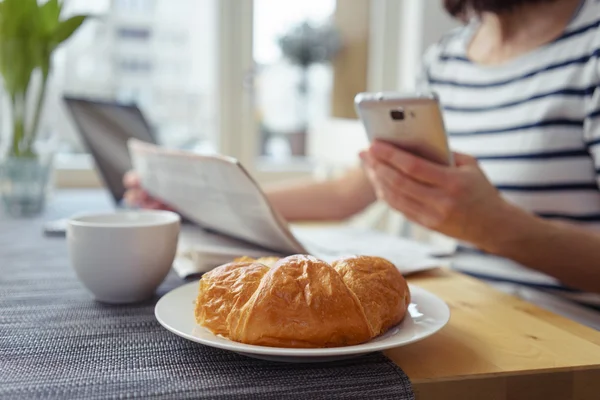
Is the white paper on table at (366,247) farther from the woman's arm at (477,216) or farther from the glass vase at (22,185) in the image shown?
the glass vase at (22,185)

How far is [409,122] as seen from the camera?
67 centimetres

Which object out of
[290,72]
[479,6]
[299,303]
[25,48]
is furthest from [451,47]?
[290,72]

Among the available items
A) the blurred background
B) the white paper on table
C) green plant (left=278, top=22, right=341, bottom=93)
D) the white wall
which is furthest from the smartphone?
green plant (left=278, top=22, right=341, bottom=93)

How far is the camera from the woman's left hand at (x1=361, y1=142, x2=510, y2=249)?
72 cm

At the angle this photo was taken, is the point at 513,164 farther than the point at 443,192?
Yes

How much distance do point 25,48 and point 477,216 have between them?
864mm

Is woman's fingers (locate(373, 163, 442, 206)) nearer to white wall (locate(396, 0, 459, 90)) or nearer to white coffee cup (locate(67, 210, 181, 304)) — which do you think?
white coffee cup (locate(67, 210, 181, 304))

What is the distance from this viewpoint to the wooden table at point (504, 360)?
1.35 ft

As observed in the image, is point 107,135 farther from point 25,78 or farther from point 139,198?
point 139,198

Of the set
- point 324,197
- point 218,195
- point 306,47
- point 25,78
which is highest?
point 306,47

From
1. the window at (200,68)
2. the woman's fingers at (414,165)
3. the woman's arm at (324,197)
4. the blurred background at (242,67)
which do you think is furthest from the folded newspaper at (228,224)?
the window at (200,68)

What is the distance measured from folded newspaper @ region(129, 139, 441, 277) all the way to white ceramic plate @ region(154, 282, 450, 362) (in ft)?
0.42

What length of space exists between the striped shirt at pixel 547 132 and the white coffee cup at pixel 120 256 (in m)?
0.61

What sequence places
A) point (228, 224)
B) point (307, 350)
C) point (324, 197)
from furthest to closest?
point (324, 197), point (228, 224), point (307, 350)
